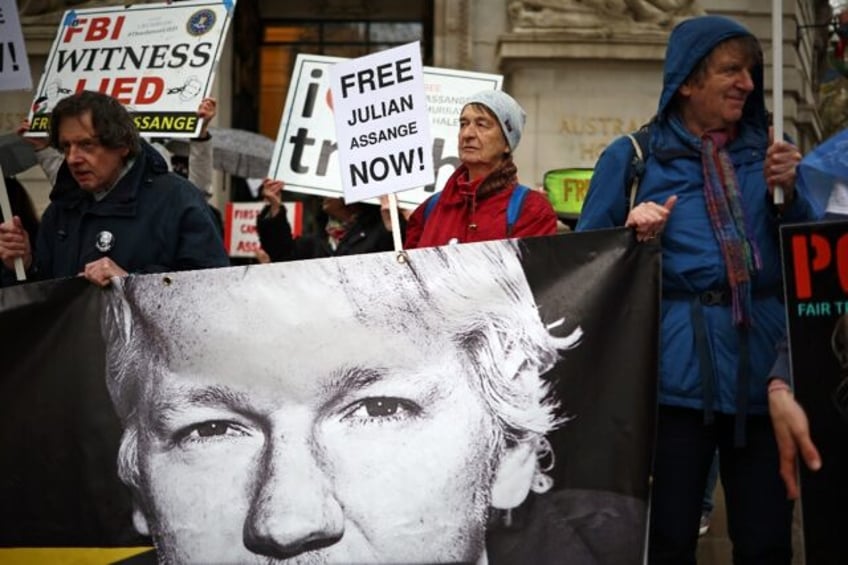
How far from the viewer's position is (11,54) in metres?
6.85

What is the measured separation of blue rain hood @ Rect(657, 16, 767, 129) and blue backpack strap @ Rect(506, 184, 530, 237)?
0.99 metres

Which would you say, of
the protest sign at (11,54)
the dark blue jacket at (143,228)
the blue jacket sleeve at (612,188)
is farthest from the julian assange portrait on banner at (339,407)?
the protest sign at (11,54)

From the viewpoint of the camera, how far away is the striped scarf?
4.44 m

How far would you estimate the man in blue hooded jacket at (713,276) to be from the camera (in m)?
4.45

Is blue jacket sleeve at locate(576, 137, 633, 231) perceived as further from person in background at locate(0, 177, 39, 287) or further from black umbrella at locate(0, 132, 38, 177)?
black umbrella at locate(0, 132, 38, 177)

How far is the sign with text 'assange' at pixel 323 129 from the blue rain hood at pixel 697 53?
11.9 feet

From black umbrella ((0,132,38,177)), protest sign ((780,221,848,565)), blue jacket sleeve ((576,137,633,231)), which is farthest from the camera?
black umbrella ((0,132,38,177))

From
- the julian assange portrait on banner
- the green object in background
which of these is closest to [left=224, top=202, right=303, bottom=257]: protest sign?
the green object in background

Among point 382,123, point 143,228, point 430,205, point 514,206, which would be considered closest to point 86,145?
point 143,228

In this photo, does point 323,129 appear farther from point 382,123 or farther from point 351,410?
point 351,410

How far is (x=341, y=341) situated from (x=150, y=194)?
3.97 feet

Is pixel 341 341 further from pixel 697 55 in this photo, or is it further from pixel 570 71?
pixel 570 71

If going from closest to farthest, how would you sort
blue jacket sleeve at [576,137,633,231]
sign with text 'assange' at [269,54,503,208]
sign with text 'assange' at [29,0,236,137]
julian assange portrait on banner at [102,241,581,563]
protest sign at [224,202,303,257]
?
1. julian assange portrait on banner at [102,241,581,563]
2. blue jacket sleeve at [576,137,633,231]
3. sign with text 'assange' at [29,0,236,137]
4. sign with text 'assange' at [269,54,503,208]
5. protest sign at [224,202,303,257]

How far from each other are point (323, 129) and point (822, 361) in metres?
4.77
